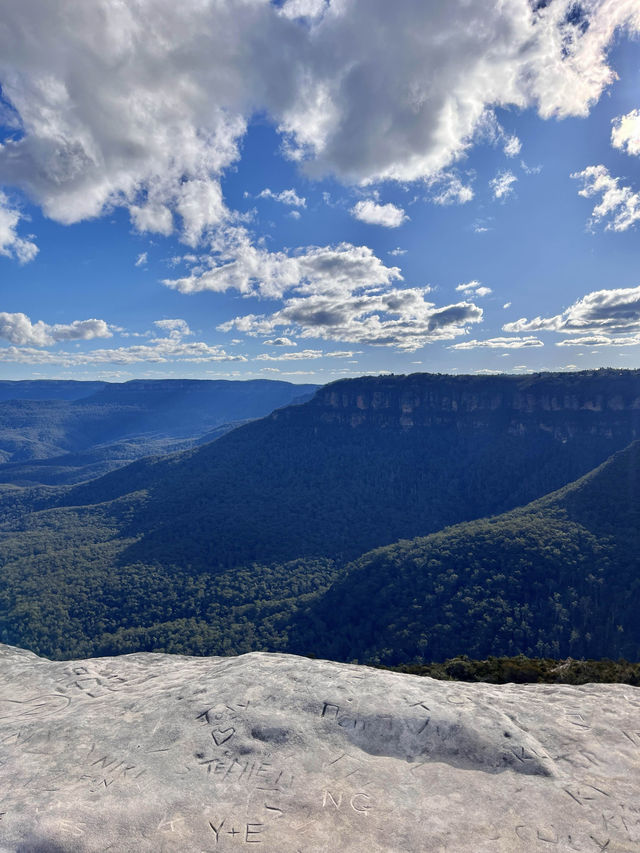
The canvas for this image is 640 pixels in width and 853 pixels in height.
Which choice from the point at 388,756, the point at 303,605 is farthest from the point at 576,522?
the point at 388,756

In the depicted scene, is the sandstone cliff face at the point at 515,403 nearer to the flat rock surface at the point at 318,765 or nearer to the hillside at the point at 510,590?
the hillside at the point at 510,590

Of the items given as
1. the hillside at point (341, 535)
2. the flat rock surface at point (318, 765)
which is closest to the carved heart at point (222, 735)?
the flat rock surface at point (318, 765)

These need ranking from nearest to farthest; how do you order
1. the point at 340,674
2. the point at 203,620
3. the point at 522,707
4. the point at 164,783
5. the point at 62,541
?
the point at 164,783
the point at 522,707
the point at 340,674
the point at 203,620
the point at 62,541

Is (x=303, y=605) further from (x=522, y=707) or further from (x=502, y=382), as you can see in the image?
(x=502, y=382)

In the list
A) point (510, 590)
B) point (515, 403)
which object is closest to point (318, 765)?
point (510, 590)

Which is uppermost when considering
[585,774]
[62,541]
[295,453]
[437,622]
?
[585,774]
